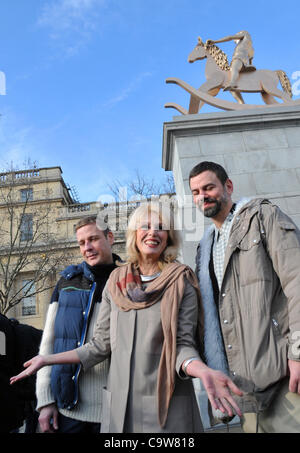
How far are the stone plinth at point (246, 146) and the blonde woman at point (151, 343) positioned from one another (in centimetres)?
319

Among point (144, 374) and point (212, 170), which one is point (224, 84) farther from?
point (144, 374)

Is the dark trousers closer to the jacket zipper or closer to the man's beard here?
the jacket zipper

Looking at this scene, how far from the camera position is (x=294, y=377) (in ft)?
5.84

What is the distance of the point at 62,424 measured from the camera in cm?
234

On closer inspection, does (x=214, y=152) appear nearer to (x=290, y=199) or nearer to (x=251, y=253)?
(x=290, y=199)

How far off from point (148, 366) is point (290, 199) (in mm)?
4079

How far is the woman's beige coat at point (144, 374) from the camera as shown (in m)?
1.83

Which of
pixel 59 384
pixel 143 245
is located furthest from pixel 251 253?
pixel 59 384

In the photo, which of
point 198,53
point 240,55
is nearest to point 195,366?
point 240,55

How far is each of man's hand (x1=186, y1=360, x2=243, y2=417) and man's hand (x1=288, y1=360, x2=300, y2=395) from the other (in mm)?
375

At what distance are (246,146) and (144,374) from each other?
4.83 m

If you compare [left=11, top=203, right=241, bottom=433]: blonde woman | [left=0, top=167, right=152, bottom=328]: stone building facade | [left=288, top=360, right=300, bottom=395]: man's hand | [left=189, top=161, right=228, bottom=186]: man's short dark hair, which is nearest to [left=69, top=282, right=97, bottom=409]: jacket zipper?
[left=11, top=203, right=241, bottom=433]: blonde woman

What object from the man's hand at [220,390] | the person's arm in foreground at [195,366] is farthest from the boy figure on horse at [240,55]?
the man's hand at [220,390]

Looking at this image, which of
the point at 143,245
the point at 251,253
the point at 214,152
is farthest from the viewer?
the point at 214,152
